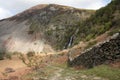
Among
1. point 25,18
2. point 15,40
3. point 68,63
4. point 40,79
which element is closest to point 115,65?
point 40,79

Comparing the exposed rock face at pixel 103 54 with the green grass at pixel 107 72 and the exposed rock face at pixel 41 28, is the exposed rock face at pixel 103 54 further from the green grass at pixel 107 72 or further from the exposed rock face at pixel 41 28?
the exposed rock face at pixel 41 28

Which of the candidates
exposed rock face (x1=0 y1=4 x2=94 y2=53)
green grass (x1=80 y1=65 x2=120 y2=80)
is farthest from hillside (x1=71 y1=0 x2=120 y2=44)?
Answer: exposed rock face (x1=0 y1=4 x2=94 y2=53)

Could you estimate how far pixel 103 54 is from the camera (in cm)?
2273

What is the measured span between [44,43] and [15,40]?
27.8ft

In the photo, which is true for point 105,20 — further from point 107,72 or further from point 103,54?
point 107,72

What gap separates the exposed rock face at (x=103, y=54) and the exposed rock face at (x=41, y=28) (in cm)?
3935

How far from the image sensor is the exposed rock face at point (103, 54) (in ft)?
69.8

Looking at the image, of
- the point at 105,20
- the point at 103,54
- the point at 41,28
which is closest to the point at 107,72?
the point at 103,54

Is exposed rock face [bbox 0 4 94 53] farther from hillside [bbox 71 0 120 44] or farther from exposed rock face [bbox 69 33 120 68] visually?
exposed rock face [bbox 69 33 120 68]

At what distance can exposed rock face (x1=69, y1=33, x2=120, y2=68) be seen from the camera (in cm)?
2128

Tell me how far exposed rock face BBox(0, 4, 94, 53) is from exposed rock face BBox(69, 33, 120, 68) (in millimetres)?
39349

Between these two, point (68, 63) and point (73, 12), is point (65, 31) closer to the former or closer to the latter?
point (73, 12)

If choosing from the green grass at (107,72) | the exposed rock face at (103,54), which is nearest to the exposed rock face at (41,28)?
the exposed rock face at (103,54)

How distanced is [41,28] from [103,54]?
183 ft
